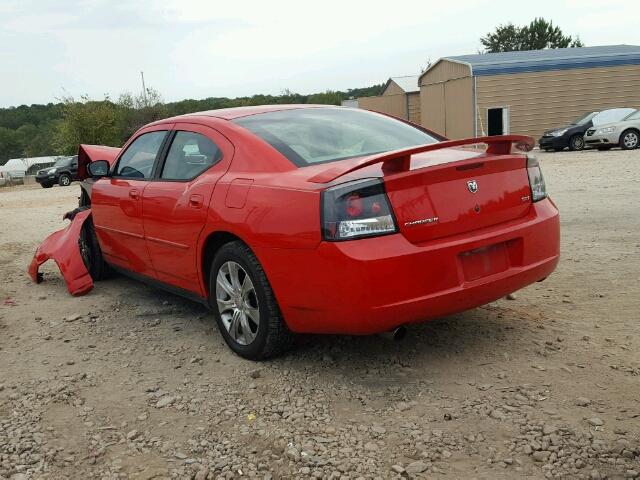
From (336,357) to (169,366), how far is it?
3.39 ft

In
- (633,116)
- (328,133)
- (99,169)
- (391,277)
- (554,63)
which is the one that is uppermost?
(554,63)

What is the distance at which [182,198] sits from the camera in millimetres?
4328

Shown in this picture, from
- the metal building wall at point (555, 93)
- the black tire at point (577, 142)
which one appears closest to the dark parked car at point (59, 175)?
the metal building wall at point (555, 93)

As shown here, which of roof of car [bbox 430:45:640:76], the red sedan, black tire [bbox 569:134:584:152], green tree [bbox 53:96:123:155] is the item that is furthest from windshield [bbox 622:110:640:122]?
green tree [bbox 53:96:123:155]

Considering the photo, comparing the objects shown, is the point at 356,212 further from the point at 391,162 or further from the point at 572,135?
the point at 572,135

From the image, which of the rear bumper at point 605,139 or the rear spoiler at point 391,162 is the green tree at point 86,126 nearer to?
the rear bumper at point 605,139

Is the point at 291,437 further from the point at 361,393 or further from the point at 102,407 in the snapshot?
the point at 102,407

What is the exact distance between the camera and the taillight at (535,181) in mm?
3864

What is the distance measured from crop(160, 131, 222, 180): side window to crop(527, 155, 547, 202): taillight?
1.92 metres

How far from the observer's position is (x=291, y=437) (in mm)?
3014

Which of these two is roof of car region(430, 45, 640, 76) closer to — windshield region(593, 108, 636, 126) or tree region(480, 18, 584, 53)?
windshield region(593, 108, 636, 126)

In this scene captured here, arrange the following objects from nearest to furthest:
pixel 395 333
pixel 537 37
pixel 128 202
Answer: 1. pixel 395 333
2. pixel 128 202
3. pixel 537 37

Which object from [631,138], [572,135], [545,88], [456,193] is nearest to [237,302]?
[456,193]

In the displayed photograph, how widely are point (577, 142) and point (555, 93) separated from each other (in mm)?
6553
